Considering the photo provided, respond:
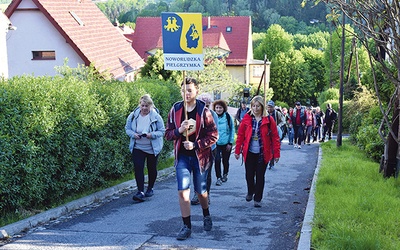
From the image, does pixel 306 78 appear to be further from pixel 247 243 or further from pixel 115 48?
pixel 247 243

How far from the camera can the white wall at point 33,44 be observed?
27.3m

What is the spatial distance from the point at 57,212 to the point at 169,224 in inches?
65.7

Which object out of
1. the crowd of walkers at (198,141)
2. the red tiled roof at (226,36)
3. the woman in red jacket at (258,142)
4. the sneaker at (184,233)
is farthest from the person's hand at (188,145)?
the red tiled roof at (226,36)

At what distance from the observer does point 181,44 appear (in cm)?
764

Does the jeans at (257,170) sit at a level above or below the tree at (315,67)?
below

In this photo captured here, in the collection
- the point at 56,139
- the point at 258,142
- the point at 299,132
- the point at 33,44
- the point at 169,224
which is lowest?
the point at 169,224

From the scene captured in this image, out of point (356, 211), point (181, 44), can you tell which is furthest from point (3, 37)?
point (356, 211)

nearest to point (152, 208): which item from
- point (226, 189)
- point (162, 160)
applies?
point (226, 189)

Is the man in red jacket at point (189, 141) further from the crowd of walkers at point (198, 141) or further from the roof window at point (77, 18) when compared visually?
the roof window at point (77, 18)

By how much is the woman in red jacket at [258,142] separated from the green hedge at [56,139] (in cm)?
249

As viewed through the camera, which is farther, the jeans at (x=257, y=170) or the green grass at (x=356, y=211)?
the jeans at (x=257, y=170)

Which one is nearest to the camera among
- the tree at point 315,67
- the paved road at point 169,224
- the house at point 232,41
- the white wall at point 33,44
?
the paved road at point 169,224

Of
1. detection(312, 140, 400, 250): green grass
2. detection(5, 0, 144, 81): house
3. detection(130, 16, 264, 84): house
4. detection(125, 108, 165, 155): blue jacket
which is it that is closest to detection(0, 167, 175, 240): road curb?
detection(125, 108, 165, 155): blue jacket

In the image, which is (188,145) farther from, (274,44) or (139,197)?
(274,44)
